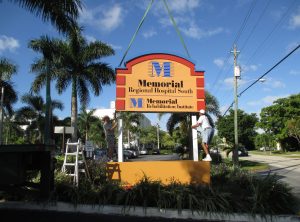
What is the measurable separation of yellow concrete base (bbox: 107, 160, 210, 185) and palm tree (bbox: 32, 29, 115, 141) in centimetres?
1706

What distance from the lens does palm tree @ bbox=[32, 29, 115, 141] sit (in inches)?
1060

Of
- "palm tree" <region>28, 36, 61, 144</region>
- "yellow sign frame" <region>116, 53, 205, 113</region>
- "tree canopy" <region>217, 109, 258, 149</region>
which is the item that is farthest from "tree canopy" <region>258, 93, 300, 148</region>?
"yellow sign frame" <region>116, 53, 205, 113</region>

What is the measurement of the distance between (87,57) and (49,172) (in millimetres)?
20352

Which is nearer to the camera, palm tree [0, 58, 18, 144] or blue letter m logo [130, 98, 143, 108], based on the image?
blue letter m logo [130, 98, 143, 108]

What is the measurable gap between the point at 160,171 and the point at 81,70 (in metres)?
19.0

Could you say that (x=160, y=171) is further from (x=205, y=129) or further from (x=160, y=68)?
(x=160, y=68)

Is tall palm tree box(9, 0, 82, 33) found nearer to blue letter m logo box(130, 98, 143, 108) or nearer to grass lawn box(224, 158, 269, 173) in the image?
blue letter m logo box(130, 98, 143, 108)

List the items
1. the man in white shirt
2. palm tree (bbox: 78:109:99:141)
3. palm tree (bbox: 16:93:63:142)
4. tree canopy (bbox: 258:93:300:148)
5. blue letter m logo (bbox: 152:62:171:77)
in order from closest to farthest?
the man in white shirt
blue letter m logo (bbox: 152:62:171:77)
palm tree (bbox: 16:93:63:142)
palm tree (bbox: 78:109:99:141)
tree canopy (bbox: 258:93:300:148)

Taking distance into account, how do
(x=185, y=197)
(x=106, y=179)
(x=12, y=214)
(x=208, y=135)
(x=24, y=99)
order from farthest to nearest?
1. (x=24, y=99)
2. (x=208, y=135)
3. (x=106, y=179)
4. (x=185, y=197)
5. (x=12, y=214)

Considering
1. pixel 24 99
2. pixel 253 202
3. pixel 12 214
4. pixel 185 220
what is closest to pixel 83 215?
pixel 12 214

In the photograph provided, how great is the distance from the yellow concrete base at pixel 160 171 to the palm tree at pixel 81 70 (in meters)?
17.1

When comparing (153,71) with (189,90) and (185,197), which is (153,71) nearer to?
(189,90)

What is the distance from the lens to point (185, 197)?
25.5ft

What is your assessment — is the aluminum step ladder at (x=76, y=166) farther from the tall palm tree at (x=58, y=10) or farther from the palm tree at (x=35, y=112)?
the palm tree at (x=35, y=112)
